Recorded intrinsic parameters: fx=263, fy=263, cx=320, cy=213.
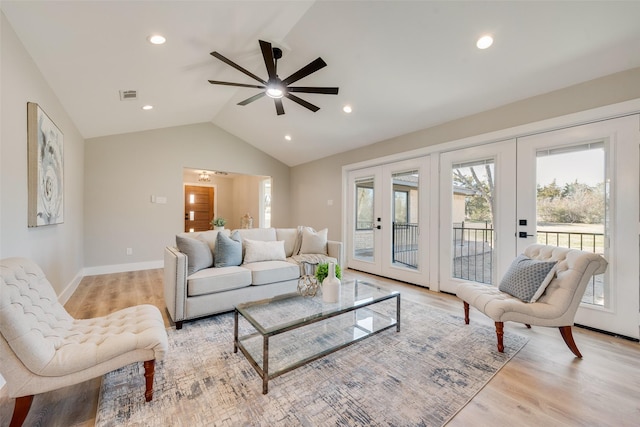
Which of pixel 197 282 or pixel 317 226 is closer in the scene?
pixel 197 282

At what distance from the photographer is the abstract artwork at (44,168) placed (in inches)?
84.5

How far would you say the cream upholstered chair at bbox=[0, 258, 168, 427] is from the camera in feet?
4.06

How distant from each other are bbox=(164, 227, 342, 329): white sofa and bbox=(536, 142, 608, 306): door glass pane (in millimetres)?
2500

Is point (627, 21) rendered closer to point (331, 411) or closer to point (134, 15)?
point (331, 411)

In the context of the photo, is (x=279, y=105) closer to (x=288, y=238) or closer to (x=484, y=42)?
(x=288, y=238)

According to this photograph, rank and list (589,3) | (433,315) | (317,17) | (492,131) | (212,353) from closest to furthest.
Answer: (589,3)
(212,353)
(317,17)
(433,315)
(492,131)

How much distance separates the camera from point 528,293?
2201 millimetres

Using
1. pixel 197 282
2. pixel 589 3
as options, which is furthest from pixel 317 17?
pixel 197 282

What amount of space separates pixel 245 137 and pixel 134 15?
12.9 ft

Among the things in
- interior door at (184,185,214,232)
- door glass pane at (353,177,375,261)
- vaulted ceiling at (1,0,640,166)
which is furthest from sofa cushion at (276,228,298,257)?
interior door at (184,185,214,232)

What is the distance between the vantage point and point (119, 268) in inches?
187

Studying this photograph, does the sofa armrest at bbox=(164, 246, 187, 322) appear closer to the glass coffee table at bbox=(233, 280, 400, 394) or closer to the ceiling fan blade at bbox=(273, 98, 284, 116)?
the glass coffee table at bbox=(233, 280, 400, 394)

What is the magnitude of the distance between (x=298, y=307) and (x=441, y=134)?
10.1ft

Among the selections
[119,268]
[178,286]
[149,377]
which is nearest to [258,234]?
[178,286]
